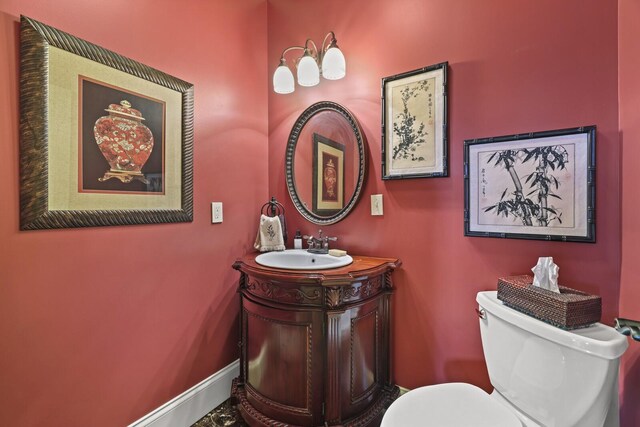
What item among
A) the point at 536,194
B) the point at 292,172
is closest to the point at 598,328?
the point at 536,194

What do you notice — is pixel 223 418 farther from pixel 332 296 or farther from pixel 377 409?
pixel 332 296

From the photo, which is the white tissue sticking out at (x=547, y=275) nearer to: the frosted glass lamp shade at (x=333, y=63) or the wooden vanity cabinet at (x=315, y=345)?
the wooden vanity cabinet at (x=315, y=345)

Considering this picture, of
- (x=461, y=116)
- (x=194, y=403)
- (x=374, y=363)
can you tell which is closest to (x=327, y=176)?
(x=461, y=116)

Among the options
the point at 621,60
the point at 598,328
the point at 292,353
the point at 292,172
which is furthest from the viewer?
the point at 292,172

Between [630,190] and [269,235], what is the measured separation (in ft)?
5.44

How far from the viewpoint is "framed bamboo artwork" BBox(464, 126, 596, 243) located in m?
1.19

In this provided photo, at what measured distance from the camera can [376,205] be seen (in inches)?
67.7

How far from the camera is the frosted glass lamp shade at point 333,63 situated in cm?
162

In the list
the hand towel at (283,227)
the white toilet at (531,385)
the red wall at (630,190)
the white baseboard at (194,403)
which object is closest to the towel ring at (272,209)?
the hand towel at (283,227)

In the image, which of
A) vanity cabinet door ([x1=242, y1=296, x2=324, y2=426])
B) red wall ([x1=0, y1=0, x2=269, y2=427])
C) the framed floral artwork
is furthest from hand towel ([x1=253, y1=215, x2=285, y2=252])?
vanity cabinet door ([x1=242, y1=296, x2=324, y2=426])

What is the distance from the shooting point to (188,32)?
159cm

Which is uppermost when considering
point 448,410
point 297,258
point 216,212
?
point 216,212

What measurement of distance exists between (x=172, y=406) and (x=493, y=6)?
8.27 feet

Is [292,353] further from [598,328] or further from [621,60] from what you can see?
[621,60]
